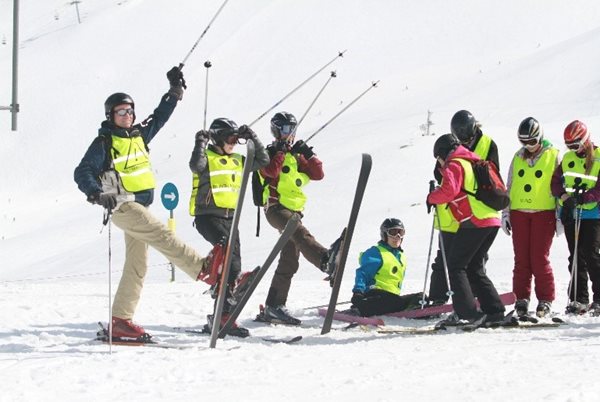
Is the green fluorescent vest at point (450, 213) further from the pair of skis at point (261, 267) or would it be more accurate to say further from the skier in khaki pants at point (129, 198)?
the skier in khaki pants at point (129, 198)

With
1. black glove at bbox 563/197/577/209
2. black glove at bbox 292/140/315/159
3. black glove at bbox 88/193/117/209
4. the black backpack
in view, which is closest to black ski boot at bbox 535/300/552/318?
black glove at bbox 563/197/577/209

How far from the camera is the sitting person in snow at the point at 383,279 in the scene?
8.30 meters

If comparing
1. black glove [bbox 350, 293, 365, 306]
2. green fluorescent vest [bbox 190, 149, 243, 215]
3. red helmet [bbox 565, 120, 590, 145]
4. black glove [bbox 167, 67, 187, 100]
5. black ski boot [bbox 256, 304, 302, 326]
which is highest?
black glove [bbox 167, 67, 187, 100]

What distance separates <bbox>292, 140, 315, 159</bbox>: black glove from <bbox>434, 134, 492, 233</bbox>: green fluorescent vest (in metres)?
1.19

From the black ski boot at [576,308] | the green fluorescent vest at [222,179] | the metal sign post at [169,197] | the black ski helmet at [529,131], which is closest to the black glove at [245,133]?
the green fluorescent vest at [222,179]

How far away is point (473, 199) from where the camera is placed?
7.33m

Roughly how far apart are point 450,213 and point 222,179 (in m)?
1.92

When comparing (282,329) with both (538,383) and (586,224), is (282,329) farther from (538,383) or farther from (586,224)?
(538,383)

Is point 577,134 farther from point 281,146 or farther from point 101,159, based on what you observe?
point 101,159

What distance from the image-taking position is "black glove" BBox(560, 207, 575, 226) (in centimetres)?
806

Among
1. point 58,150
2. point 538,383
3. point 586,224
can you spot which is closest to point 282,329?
point 586,224

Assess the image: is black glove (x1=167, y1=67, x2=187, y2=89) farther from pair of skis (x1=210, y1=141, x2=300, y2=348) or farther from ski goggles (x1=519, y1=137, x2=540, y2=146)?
ski goggles (x1=519, y1=137, x2=540, y2=146)

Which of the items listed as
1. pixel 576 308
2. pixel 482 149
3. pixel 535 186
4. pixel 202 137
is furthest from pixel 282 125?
pixel 576 308

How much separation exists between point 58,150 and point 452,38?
23.4 metres
